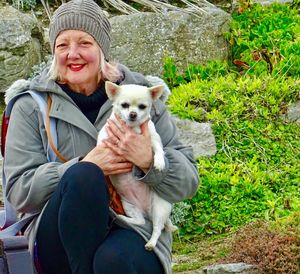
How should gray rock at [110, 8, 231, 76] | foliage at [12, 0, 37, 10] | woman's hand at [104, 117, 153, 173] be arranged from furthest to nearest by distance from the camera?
foliage at [12, 0, 37, 10] < gray rock at [110, 8, 231, 76] < woman's hand at [104, 117, 153, 173]

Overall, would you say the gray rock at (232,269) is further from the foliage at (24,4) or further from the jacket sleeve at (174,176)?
the foliage at (24,4)

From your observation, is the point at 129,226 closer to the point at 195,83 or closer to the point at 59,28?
the point at 59,28

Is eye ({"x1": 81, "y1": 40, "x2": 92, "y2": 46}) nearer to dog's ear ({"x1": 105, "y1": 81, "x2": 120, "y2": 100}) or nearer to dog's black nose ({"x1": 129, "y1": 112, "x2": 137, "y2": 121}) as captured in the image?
dog's ear ({"x1": 105, "y1": 81, "x2": 120, "y2": 100})

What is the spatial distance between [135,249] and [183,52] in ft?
13.6

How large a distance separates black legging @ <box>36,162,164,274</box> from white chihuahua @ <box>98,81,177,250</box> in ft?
0.58

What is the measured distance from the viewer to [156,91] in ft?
13.4

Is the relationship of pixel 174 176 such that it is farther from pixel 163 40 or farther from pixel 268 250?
pixel 163 40

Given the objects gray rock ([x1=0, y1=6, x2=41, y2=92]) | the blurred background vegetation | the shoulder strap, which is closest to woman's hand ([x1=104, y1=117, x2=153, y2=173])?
the shoulder strap

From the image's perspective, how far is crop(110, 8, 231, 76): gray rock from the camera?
767cm

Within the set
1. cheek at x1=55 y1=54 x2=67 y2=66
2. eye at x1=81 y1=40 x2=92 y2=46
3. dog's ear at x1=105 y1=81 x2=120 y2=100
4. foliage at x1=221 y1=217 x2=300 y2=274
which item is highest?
eye at x1=81 y1=40 x2=92 y2=46

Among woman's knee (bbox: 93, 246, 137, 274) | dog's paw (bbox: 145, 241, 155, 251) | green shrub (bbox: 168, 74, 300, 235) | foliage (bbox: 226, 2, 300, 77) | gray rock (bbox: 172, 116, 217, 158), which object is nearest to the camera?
woman's knee (bbox: 93, 246, 137, 274)

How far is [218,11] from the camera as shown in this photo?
8062 millimetres

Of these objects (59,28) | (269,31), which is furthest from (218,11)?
(59,28)

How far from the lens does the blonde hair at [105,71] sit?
4125mm
